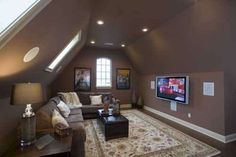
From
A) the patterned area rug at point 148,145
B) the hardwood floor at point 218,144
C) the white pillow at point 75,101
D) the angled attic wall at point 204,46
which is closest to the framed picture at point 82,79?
the white pillow at point 75,101

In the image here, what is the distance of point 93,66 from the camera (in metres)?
7.22

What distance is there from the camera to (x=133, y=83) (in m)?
7.87

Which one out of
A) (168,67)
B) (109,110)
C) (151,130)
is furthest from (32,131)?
(168,67)

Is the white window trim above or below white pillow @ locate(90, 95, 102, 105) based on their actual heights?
above

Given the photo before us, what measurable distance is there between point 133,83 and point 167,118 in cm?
287

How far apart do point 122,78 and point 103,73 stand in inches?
40.3

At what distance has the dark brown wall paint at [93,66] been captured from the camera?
22.4 ft

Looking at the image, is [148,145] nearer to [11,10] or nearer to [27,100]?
[27,100]

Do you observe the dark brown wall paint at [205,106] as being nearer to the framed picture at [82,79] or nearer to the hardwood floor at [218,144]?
the hardwood floor at [218,144]

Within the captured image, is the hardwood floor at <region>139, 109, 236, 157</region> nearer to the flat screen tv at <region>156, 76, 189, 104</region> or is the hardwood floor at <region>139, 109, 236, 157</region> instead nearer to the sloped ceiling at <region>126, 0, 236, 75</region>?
the flat screen tv at <region>156, 76, 189, 104</region>

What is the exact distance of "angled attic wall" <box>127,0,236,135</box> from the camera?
106 inches

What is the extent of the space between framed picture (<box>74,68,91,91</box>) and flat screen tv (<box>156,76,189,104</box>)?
3243 millimetres

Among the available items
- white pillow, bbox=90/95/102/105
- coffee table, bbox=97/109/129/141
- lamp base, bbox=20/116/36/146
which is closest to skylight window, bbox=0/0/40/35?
lamp base, bbox=20/116/36/146

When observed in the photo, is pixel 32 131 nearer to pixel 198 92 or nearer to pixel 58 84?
pixel 198 92
